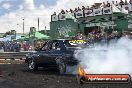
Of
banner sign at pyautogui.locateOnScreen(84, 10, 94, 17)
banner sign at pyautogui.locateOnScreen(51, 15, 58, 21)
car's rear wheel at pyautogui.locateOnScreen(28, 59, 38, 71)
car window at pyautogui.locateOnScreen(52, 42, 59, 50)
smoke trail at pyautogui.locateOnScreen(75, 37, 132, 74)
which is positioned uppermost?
banner sign at pyautogui.locateOnScreen(84, 10, 94, 17)

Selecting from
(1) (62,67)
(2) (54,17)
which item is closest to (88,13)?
(2) (54,17)

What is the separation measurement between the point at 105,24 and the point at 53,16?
11.7 meters

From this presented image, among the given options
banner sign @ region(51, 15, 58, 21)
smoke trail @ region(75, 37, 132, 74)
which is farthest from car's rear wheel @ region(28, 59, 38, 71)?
banner sign @ region(51, 15, 58, 21)

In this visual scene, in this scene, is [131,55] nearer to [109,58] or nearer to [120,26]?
[109,58]

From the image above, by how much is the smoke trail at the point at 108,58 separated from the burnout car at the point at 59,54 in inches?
19.6

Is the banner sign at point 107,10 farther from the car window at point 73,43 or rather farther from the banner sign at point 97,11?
the car window at point 73,43

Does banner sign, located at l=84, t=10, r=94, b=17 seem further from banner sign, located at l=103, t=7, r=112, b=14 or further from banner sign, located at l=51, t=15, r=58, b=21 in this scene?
banner sign, located at l=51, t=15, r=58, b=21

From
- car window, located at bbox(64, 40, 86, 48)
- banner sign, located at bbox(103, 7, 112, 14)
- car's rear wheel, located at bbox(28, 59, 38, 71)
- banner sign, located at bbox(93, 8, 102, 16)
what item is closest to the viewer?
car window, located at bbox(64, 40, 86, 48)

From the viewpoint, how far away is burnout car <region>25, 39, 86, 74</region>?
15.4m

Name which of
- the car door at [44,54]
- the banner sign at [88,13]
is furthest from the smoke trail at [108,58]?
the banner sign at [88,13]

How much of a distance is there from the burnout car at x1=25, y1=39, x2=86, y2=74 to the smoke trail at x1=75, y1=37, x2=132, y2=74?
498 mm

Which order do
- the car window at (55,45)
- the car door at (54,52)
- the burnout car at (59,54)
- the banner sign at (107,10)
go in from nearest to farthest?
the burnout car at (59,54)
the car door at (54,52)
the car window at (55,45)
the banner sign at (107,10)

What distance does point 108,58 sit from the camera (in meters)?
14.3

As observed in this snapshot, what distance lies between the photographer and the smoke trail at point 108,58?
13.6 metres
